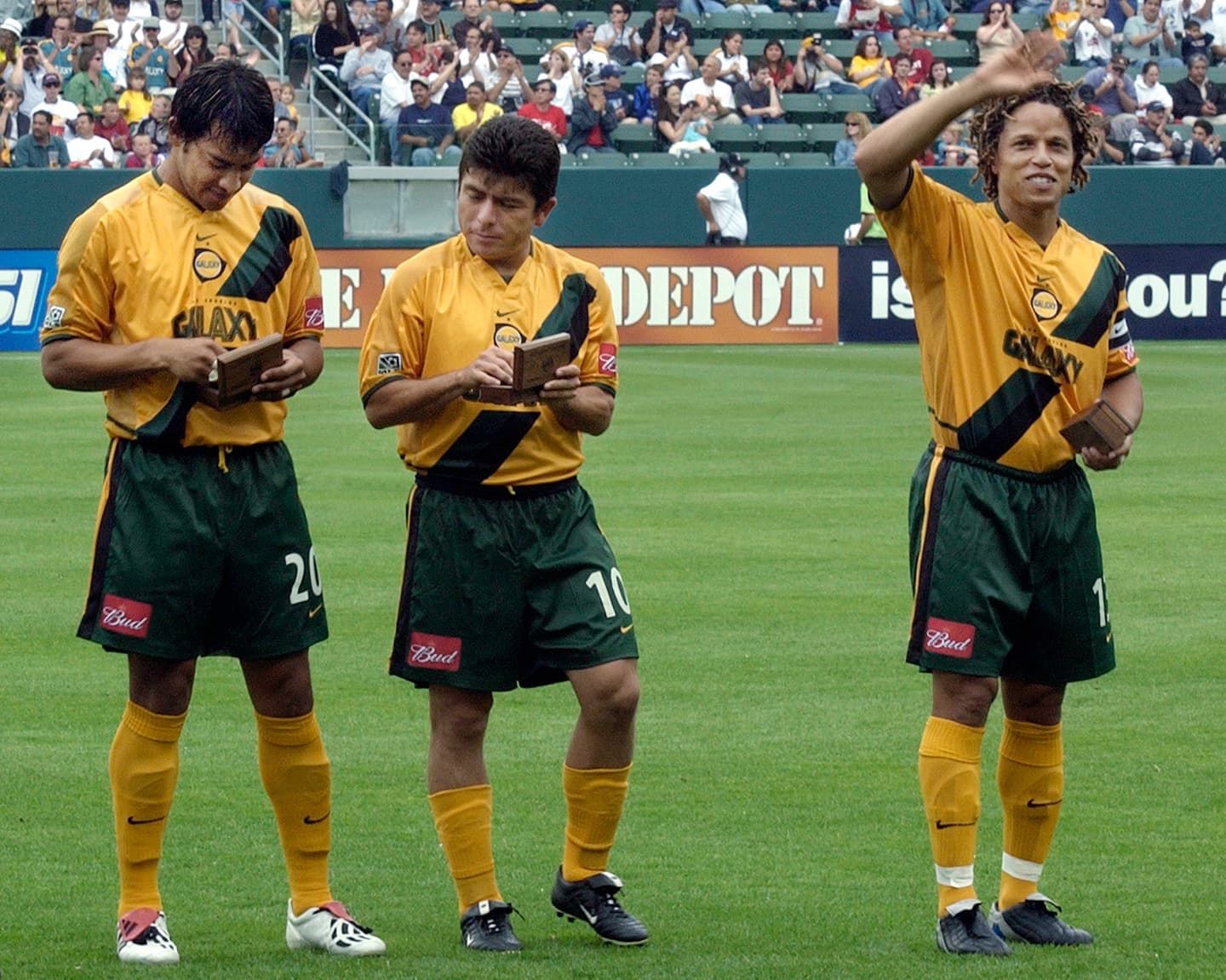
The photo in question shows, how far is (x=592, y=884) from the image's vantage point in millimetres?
5230

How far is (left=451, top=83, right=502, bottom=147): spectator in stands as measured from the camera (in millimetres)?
26062

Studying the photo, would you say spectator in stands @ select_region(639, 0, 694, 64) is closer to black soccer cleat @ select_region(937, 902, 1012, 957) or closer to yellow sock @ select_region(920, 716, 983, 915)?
yellow sock @ select_region(920, 716, 983, 915)

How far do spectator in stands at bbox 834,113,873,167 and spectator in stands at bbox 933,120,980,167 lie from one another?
120 centimetres

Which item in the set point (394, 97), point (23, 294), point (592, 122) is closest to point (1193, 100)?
point (592, 122)

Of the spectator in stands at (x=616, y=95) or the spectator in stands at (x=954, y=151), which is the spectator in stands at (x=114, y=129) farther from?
the spectator in stands at (x=954, y=151)

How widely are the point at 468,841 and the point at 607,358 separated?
1.23 metres

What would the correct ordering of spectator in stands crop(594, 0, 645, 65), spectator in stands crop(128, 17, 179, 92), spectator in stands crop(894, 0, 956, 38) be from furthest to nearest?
spectator in stands crop(894, 0, 956, 38)
spectator in stands crop(594, 0, 645, 65)
spectator in stands crop(128, 17, 179, 92)

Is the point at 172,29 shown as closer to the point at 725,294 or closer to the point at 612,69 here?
the point at 612,69

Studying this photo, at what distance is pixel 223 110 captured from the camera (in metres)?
4.92

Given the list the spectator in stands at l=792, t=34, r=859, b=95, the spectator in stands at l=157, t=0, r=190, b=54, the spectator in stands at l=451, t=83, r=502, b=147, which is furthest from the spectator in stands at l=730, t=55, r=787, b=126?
the spectator in stands at l=157, t=0, r=190, b=54

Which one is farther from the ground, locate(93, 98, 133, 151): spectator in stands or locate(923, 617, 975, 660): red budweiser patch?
locate(93, 98, 133, 151): spectator in stands

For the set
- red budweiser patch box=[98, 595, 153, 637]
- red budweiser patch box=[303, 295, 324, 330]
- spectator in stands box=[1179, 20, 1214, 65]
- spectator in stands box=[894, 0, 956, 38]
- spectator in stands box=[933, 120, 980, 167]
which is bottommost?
red budweiser patch box=[98, 595, 153, 637]

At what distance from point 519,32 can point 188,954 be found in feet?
83.7

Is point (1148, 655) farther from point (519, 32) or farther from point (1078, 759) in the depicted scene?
point (519, 32)
